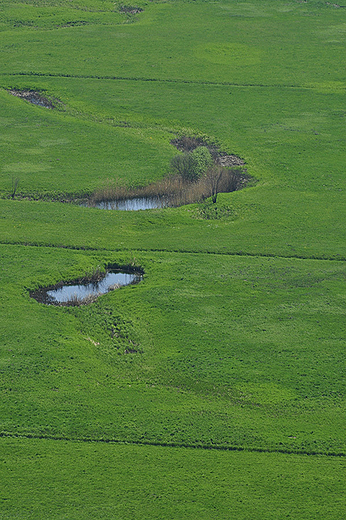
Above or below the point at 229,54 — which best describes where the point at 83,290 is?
below

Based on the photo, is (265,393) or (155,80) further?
(155,80)

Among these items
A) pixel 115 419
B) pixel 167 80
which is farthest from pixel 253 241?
pixel 167 80

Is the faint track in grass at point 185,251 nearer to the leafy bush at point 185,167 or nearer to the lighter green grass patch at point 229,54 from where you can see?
the leafy bush at point 185,167

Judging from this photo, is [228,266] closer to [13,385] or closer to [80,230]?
[80,230]

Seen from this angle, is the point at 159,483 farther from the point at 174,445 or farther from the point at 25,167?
the point at 25,167

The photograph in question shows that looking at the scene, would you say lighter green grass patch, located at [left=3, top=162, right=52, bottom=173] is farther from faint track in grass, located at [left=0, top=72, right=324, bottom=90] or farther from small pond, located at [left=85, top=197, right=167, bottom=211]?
faint track in grass, located at [left=0, top=72, right=324, bottom=90]

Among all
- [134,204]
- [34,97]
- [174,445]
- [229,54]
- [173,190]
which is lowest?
[174,445]

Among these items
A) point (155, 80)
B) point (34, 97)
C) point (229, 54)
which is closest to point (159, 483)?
point (34, 97)
